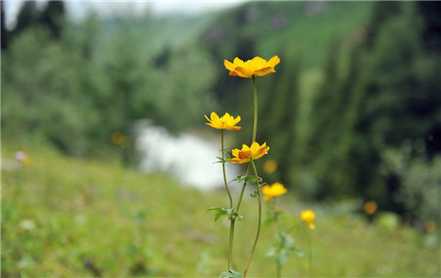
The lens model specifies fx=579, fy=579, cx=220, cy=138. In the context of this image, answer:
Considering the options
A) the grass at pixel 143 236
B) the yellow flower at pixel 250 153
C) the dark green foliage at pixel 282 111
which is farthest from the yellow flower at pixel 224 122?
the dark green foliage at pixel 282 111

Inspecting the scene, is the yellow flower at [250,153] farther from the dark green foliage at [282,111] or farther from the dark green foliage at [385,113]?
the dark green foliage at [282,111]

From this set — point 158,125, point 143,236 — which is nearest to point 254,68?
point 143,236

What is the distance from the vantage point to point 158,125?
1697cm

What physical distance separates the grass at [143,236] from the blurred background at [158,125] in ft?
0.08

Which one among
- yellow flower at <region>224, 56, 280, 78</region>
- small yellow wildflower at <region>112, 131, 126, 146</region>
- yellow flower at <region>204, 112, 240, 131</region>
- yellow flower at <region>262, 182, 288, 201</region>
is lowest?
yellow flower at <region>262, 182, 288, 201</region>

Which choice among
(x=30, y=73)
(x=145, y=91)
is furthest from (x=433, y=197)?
(x=145, y=91)

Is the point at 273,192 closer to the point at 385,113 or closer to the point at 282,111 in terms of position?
the point at 385,113

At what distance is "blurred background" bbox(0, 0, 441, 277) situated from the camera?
16.2 feet

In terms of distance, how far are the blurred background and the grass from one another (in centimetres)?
2

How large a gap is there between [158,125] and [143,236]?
1296 centimetres

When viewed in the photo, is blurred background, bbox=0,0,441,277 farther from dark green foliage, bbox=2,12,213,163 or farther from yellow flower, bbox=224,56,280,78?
yellow flower, bbox=224,56,280,78

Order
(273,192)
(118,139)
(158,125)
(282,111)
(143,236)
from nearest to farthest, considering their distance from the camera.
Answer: (273,192) < (143,236) < (118,139) < (158,125) < (282,111)

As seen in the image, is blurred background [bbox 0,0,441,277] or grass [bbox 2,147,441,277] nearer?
grass [bbox 2,147,441,277]

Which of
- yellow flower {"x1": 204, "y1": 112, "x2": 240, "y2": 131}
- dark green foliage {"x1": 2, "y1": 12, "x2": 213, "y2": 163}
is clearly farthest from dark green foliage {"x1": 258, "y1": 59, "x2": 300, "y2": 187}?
yellow flower {"x1": 204, "y1": 112, "x2": 240, "y2": 131}
